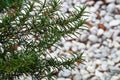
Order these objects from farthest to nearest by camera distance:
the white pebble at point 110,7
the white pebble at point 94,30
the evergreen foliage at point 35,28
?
1. the white pebble at point 110,7
2. the white pebble at point 94,30
3. the evergreen foliage at point 35,28

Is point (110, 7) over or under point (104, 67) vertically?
over

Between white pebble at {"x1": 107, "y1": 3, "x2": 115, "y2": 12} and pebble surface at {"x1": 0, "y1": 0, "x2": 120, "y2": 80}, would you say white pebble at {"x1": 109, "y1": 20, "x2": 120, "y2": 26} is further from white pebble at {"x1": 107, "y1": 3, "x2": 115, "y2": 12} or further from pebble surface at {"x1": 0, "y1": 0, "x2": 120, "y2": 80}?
white pebble at {"x1": 107, "y1": 3, "x2": 115, "y2": 12}

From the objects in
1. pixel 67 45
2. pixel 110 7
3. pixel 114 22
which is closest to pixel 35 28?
pixel 67 45

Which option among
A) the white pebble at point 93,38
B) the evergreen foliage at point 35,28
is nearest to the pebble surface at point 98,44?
the white pebble at point 93,38

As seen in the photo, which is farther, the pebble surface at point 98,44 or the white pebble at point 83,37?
the white pebble at point 83,37

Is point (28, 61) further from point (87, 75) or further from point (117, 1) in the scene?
point (117, 1)

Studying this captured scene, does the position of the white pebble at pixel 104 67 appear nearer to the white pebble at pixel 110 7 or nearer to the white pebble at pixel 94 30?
the white pebble at pixel 94 30

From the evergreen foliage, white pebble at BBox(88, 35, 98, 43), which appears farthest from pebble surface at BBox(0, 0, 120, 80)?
the evergreen foliage

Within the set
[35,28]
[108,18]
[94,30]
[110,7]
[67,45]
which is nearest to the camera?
[35,28]

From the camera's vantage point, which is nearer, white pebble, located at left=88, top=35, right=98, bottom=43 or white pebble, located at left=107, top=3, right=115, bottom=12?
white pebble, located at left=88, top=35, right=98, bottom=43

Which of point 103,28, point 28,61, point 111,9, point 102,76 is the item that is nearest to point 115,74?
point 102,76

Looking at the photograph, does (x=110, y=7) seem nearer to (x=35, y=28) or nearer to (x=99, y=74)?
(x=99, y=74)
